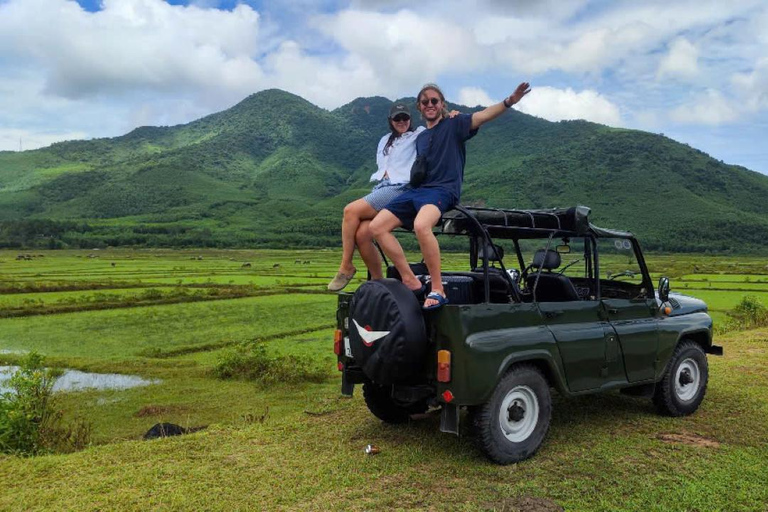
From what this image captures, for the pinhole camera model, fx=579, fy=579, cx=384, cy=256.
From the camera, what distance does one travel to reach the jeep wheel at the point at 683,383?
21.3 feet

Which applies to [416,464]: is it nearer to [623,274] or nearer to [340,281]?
[340,281]

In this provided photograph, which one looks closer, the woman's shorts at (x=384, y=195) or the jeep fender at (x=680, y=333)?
the woman's shorts at (x=384, y=195)

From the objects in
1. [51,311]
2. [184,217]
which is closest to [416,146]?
[51,311]

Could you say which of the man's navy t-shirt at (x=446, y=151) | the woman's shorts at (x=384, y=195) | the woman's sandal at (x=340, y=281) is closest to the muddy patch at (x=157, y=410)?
the woman's sandal at (x=340, y=281)

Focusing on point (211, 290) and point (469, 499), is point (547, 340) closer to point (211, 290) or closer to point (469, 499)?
point (469, 499)

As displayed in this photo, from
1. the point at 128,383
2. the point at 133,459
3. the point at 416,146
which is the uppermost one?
the point at 416,146

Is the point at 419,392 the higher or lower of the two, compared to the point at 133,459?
higher

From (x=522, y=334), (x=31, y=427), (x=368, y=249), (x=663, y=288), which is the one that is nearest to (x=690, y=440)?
(x=663, y=288)

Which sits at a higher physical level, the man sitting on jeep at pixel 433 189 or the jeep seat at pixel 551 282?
the man sitting on jeep at pixel 433 189

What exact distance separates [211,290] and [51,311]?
9039 mm

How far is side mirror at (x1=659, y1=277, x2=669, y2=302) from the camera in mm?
6375

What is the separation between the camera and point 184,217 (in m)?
154

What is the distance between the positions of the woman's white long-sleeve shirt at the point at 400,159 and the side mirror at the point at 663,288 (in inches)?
123

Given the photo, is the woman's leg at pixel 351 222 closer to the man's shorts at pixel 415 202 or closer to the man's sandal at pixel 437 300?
the man's shorts at pixel 415 202
